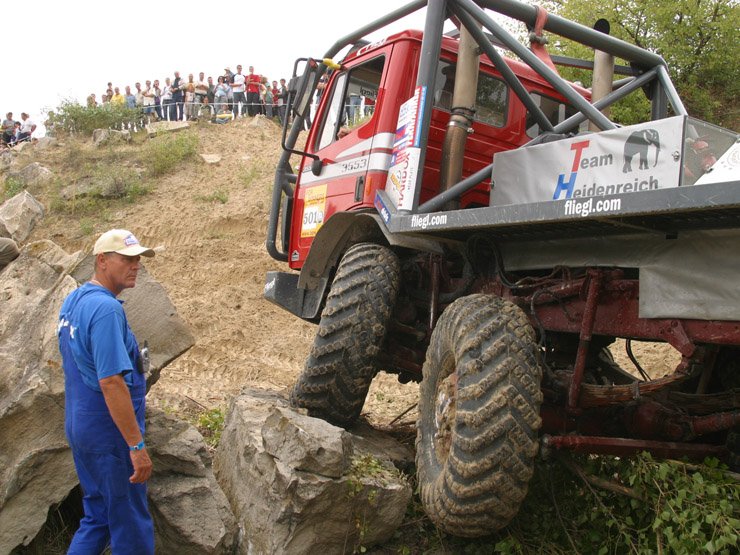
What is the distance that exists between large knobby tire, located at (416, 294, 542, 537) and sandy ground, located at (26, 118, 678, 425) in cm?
321

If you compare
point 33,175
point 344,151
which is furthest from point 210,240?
point 344,151

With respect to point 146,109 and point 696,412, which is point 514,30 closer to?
point 146,109

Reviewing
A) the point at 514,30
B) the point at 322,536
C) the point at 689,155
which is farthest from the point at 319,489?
the point at 514,30

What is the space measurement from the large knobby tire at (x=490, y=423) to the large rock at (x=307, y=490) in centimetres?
46

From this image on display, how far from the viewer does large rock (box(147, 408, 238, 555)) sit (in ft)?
13.8

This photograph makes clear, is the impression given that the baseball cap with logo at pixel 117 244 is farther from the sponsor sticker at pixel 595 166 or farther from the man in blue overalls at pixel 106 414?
the sponsor sticker at pixel 595 166

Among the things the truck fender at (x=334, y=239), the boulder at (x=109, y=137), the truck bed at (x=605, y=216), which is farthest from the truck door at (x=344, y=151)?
the boulder at (x=109, y=137)

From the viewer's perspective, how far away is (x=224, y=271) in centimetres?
1420

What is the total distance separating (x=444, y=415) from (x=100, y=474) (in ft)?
5.70

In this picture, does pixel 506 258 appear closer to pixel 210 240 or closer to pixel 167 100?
pixel 210 240

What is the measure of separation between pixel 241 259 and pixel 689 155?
1183 centimetres

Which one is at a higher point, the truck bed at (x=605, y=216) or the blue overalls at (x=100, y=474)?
the truck bed at (x=605, y=216)

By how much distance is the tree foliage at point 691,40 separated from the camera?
15.8 meters

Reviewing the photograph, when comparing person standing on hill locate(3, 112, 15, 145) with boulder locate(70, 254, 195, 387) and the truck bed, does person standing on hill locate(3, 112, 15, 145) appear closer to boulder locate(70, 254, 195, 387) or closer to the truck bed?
boulder locate(70, 254, 195, 387)
